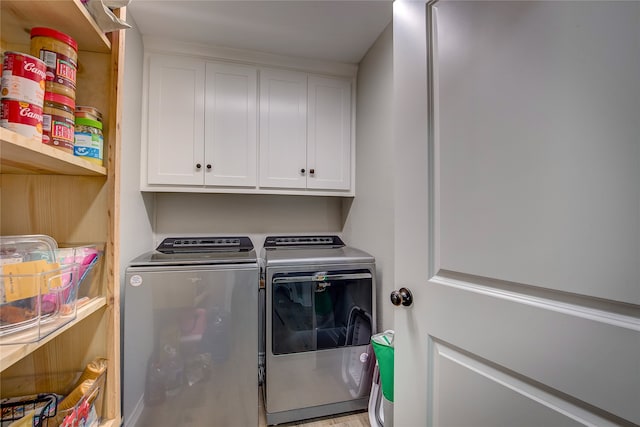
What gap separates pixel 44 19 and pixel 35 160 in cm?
34

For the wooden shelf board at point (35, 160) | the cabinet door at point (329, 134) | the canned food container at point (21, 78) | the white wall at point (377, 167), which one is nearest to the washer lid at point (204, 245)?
the cabinet door at point (329, 134)

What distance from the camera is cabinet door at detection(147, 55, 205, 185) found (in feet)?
5.60

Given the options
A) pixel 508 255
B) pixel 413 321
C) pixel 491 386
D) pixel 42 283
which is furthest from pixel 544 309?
pixel 42 283

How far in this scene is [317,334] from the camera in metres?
1.59

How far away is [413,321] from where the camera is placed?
89cm

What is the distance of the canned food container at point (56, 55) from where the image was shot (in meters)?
0.56

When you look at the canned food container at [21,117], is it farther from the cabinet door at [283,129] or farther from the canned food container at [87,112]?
the cabinet door at [283,129]

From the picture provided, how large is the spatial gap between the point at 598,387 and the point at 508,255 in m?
0.28

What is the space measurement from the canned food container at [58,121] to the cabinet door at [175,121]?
1209 mm

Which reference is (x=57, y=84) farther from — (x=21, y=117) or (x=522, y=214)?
(x=522, y=214)

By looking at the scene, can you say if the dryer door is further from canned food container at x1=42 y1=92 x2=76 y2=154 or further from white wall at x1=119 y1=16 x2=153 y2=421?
canned food container at x1=42 y1=92 x2=76 y2=154

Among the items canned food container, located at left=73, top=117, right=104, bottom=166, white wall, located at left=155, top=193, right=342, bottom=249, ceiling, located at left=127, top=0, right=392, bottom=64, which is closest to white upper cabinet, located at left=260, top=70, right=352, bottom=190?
ceiling, located at left=127, top=0, right=392, bottom=64

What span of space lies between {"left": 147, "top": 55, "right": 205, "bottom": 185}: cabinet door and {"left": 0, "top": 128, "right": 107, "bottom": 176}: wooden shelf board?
1.13 metres

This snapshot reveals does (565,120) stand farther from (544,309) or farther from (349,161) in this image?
(349,161)
